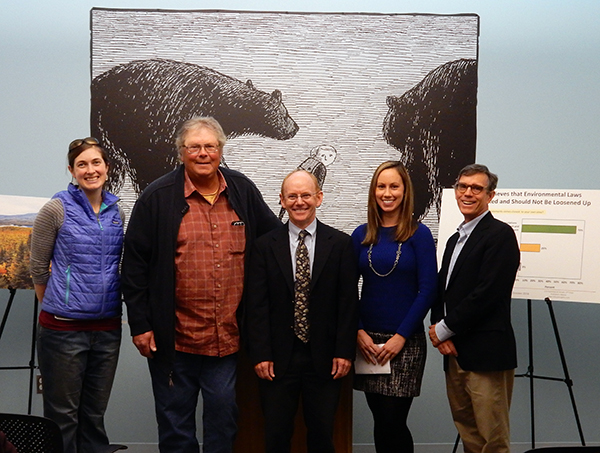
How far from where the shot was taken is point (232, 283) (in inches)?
95.3

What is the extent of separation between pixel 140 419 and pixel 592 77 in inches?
139

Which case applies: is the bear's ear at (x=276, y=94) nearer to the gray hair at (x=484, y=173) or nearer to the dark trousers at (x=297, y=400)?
the gray hair at (x=484, y=173)

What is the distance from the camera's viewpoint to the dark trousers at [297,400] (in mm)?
2385

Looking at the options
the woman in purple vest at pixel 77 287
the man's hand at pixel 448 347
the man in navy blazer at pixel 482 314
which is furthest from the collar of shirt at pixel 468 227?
the woman in purple vest at pixel 77 287

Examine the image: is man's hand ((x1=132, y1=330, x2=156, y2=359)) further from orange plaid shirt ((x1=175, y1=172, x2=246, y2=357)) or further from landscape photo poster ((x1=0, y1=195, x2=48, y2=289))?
landscape photo poster ((x1=0, y1=195, x2=48, y2=289))

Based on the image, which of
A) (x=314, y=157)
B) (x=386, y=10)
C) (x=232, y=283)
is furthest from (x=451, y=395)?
(x=386, y=10)

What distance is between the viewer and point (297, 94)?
11.4ft

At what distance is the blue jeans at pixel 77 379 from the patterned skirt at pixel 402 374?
114 centimetres

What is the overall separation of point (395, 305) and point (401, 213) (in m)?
0.39

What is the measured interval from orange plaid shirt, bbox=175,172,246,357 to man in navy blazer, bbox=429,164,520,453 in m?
0.90

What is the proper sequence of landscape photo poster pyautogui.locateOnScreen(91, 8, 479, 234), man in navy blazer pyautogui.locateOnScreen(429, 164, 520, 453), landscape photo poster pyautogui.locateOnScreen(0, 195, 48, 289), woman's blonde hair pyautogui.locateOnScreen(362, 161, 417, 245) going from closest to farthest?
man in navy blazer pyautogui.locateOnScreen(429, 164, 520, 453), woman's blonde hair pyautogui.locateOnScreen(362, 161, 417, 245), landscape photo poster pyautogui.locateOnScreen(0, 195, 48, 289), landscape photo poster pyautogui.locateOnScreen(91, 8, 479, 234)

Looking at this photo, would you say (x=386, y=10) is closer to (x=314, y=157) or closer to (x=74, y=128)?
(x=314, y=157)

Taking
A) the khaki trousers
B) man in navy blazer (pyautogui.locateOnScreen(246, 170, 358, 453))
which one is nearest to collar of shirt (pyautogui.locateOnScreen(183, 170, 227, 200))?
man in navy blazer (pyautogui.locateOnScreen(246, 170, 358, 453))

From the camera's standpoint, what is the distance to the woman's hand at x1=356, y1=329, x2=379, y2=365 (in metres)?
2.42
